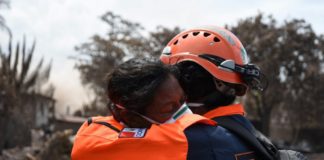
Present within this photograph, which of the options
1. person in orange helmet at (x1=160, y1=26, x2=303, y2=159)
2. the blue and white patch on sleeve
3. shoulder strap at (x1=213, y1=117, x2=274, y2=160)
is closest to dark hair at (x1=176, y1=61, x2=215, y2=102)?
person in orange helmet at (x1=160, y1=26, x2=303, y2=159)

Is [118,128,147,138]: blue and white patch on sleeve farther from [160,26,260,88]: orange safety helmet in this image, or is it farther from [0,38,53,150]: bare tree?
[0,38,53,150]: bare tree

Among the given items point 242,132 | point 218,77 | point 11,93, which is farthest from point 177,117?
point 11,93

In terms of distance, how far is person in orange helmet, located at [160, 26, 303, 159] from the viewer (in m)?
2.12

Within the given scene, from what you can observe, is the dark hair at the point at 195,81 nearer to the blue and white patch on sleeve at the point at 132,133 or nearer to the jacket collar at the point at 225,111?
the jacket collar at the point at 225,111

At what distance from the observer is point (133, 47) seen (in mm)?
36469

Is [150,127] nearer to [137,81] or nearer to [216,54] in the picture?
[137,81]

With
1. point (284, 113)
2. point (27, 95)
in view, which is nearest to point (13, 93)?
point (27, 95)

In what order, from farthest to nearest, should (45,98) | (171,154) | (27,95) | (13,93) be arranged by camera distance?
(45,98)
(27,95)
(13,93)
(171,154)

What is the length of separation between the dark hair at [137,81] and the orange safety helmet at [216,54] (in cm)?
33

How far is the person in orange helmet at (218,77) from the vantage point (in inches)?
83.6

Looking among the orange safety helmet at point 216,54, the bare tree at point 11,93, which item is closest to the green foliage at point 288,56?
the bare tree at point 11,93

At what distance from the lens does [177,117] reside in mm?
1871

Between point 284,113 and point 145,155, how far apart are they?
3914cm

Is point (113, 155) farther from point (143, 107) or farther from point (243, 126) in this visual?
point (243, 126)
